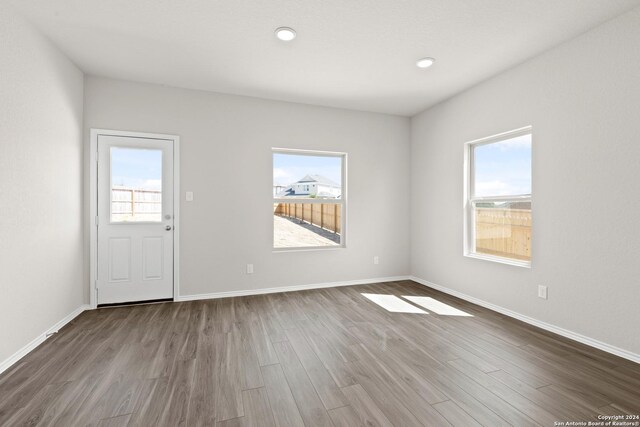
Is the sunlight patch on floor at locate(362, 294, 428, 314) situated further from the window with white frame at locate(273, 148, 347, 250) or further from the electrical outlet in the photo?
the electrical outlet

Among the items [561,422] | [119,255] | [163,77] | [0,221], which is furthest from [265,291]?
[561,422]

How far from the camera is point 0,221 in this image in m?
2.09

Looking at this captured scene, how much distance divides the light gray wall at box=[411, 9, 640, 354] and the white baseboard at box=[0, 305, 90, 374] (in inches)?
175

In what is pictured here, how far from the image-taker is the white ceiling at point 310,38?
225 centimetres

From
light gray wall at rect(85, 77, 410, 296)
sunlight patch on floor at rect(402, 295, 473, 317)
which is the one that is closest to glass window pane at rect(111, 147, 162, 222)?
light gray wall at rect(85, 77, 410, 296)

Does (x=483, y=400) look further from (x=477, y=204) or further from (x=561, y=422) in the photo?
(x=477, y=204)

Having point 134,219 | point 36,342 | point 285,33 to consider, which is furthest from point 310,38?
point 36,342

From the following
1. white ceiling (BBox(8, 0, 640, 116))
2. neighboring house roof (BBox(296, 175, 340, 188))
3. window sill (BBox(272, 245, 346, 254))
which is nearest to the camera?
white ceiling (BBox(8, 0, 640, 116))

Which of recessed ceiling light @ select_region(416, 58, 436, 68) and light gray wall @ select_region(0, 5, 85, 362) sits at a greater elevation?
recessed ceiling light @ select_region(416, 58, 436, 68)

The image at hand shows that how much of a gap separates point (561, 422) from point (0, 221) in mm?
3767

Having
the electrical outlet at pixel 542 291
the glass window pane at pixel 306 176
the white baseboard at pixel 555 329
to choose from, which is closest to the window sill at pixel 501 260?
the electrical outlet at pixel 542 291

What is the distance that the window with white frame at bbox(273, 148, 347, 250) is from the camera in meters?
4.24

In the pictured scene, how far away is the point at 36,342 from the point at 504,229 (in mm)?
4699

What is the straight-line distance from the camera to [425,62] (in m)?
3.04
